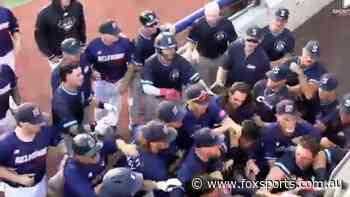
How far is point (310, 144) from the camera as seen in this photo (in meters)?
5.67

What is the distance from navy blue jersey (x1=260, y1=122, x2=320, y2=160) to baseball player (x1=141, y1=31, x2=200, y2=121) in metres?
1.11

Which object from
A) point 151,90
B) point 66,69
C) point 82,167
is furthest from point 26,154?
point 151,90

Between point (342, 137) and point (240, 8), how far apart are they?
365cm

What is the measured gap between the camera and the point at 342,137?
256 inches

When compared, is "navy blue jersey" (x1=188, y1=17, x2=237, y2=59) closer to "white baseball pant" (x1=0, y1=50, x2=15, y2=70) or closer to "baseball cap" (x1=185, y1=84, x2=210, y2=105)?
"baseball cap" (x1=185, y1=84, x2=210, y2=105)

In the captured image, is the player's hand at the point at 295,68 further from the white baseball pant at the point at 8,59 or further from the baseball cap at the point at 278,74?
the white baseball pant at the point at 8,59

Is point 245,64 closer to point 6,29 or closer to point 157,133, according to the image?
point 157,133

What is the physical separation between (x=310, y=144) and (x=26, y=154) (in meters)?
2.20

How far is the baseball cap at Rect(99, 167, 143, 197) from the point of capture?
15.5 ft

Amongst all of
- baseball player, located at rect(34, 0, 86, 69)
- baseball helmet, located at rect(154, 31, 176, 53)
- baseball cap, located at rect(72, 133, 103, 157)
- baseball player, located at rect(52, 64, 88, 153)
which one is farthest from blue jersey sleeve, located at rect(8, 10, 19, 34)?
baseball cap, located at rect(72, 133, 103, 157)

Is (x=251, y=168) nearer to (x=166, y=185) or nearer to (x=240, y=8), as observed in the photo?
(x=166, y=185)

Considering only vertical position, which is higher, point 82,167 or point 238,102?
point 82,167

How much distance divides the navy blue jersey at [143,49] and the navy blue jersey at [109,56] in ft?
0.38

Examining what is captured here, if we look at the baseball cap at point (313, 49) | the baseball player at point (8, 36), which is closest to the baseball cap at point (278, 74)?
the baseball cap at point (313, 49)
